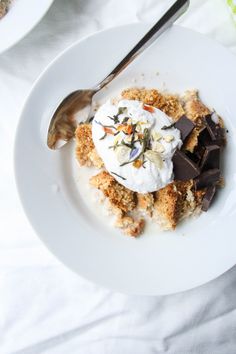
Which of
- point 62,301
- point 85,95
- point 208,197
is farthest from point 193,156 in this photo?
point 62,301

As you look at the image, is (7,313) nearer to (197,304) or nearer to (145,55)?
(197,304)

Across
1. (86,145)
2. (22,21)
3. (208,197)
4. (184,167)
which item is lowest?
(208,197)

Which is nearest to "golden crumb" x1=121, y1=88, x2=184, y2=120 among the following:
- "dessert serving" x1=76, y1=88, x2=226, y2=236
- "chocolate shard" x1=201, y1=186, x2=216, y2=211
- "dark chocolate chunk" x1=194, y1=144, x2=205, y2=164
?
"dessert serving" x1=76, y1=88, x2=226, y2=236

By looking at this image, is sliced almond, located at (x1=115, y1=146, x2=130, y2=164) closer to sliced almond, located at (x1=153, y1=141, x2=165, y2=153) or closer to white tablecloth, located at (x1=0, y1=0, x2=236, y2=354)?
sliced almond, located at (x1=153, y1=141, x2=165, y2=153)

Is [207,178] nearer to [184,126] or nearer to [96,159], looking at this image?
[184,126]

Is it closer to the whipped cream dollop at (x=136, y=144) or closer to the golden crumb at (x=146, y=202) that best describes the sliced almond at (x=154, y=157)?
the whipped cream dollop at (x=136, y=144)
